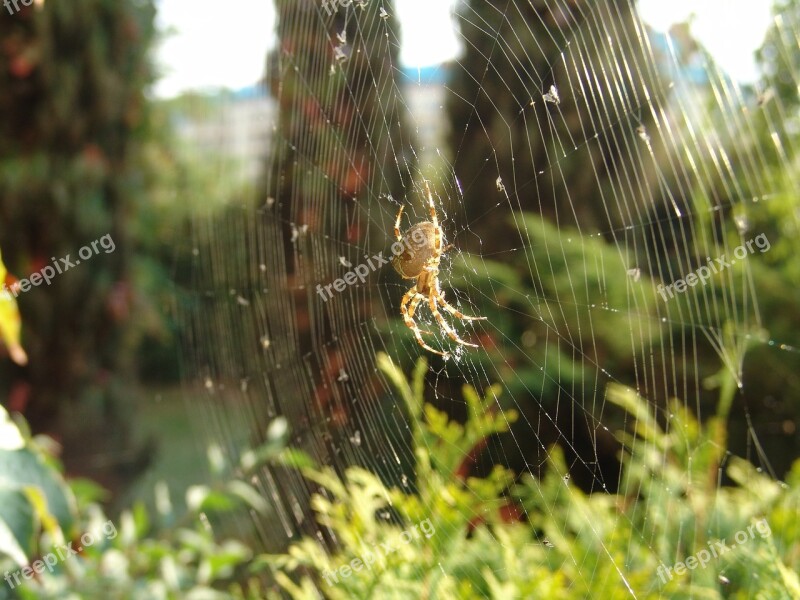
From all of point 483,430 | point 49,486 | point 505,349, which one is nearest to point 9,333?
point 49,486

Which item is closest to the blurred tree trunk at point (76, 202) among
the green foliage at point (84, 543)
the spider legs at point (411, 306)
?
the green foliage at point (84, 543)

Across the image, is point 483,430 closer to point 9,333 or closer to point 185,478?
point 9,333

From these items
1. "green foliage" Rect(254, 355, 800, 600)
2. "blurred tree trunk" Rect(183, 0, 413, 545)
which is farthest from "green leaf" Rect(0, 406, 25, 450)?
"blurred tree trunk" Rect(183, 0, 413, 545)

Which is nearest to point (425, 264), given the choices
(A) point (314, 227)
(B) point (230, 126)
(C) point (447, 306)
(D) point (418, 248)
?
(D) point (418, 248)

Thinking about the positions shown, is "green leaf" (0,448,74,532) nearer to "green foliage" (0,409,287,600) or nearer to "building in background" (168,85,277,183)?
"green foliage" (0,409,287,600)

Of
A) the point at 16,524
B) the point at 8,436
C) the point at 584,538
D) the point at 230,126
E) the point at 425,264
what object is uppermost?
the point at 230,126

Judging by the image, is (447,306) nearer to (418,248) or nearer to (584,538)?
(418,248)
